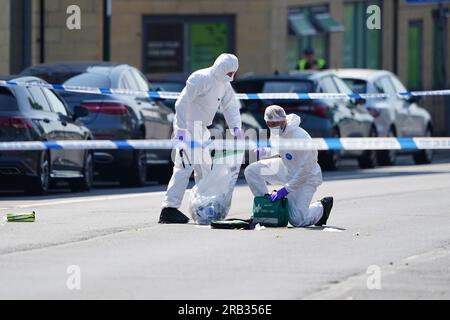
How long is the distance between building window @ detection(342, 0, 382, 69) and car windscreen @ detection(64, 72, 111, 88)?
20.6m

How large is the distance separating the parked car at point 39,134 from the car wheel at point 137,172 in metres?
0.99

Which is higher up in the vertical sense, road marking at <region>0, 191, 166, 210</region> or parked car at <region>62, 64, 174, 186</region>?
parked car at <region>62, 64, 174, 186</region>

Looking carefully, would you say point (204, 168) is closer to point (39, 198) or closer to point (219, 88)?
point (219, 88)

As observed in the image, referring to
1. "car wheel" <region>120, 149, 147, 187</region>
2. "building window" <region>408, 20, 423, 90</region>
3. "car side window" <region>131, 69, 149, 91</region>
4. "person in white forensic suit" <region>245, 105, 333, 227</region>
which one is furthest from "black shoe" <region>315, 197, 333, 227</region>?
"building window" <region>408, 20, 423, 90</region>

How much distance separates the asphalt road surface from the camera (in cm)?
1022

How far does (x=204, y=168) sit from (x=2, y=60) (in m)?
16.8

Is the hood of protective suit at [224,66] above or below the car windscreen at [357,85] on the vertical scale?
above

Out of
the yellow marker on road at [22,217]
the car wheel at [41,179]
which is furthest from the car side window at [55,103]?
the yellow marker on road at [22,217]

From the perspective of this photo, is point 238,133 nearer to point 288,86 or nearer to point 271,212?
point 271,212

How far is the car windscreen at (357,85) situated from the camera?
28.3 meters

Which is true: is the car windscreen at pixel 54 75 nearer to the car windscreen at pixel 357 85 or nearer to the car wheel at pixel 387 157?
the car windscreen at pixel 357 85

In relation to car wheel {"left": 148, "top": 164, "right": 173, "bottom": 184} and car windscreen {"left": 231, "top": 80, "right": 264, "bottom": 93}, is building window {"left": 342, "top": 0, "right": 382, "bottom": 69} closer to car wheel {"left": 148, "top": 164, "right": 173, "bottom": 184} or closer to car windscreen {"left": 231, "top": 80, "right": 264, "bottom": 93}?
Answer: car windscreen {"left": 231, "top": 80, "right": 264, "bottom": 93}

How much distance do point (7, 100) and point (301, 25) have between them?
21044 mm

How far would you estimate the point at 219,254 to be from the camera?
12258 mm
